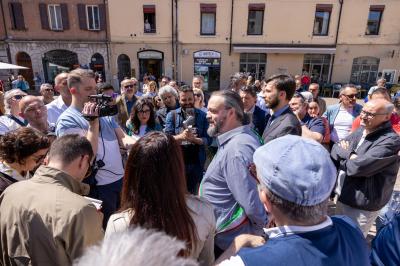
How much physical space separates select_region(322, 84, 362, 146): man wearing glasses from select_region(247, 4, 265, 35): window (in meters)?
16.4

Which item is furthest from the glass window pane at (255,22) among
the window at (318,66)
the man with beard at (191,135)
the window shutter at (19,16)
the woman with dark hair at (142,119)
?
the woman with dark hair at (142,119)

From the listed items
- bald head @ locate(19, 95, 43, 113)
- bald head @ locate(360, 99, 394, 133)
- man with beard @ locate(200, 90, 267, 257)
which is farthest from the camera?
bald head @ locate(19, 95, 43, 113)

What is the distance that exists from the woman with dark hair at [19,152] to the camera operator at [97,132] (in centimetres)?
45

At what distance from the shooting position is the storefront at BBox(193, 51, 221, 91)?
772 inches

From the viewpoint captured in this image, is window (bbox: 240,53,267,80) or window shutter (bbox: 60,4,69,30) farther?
window (bbox: 240,53,267,80)

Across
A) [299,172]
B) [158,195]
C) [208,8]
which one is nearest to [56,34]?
[208,8]

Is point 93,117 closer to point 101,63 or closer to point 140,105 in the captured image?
point 140,105

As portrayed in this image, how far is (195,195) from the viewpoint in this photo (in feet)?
5.85

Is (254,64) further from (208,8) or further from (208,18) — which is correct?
(208,8)

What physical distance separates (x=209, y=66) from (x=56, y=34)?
11306 mm

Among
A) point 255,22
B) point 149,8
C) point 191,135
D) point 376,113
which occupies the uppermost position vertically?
point 149,8

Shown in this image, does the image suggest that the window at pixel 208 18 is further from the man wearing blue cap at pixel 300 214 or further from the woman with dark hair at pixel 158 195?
the man wearing blue cap at pixel 300 214

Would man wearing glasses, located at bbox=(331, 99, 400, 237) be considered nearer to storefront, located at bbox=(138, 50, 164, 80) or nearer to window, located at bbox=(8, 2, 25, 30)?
storefront, located at bbox=(138, 50, 164, 80)

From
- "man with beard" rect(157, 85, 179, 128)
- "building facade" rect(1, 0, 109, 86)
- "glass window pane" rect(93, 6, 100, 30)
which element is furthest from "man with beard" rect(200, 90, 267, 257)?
"glass window pane" rect(93, 6, 100, 30)
